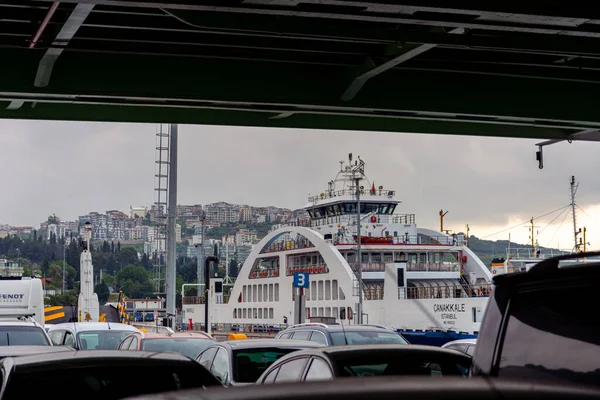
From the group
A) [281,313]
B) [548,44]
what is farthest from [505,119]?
[281,313]

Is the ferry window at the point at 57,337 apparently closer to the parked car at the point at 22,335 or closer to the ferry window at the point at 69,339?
the ferry window at the point at 69,339

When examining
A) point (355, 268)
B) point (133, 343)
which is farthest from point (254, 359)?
point (355, 268)

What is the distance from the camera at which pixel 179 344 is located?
1605 centimetres

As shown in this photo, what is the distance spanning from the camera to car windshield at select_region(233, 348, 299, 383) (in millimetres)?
11625

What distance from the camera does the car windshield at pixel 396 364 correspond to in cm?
754

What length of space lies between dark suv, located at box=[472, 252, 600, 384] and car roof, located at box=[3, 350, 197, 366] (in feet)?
8.49

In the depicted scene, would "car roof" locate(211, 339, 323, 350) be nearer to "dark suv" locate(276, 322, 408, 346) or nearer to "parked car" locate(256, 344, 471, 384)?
"parked car" locate(256, 344, 471, 384)

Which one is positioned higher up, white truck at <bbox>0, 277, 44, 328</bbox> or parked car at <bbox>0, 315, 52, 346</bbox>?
white truck at <bbox>0, 277, 44, 328</bbox>

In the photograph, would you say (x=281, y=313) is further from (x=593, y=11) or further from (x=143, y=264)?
(x=143, y=264)

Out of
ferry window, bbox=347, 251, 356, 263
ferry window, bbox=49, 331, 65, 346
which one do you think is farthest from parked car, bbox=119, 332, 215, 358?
ferry window, bbox=347, 251, 356, 263

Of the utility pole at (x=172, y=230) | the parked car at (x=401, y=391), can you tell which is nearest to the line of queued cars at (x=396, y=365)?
the parked car at (x=401, y=391)

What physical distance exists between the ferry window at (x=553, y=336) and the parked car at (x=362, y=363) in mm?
2812

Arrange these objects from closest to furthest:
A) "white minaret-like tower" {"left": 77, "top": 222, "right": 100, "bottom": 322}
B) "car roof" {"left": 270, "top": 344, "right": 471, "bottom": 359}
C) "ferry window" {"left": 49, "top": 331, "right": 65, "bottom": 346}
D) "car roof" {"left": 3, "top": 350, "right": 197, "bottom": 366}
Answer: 1. "car roof" {"left": 3, "top": 350, "right": 197, "bottom": 366}
2. "car roof" {"left": 270, "top": 344, "right": 471, "bottom": 359}
3. "ferry window" {"left": 49, "top": 331, "right": 65, "bottom": 346}
4. "white minaret-like tower" {"left": 77, "top": 222, "right": 100, "bottom": 322}

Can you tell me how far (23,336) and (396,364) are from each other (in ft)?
33.3
